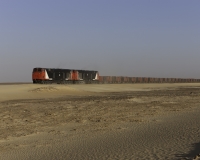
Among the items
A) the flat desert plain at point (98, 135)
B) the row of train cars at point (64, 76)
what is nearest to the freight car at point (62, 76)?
the row of train cars at point (64, 76)

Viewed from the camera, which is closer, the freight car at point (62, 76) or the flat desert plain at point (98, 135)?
the flat desert plain at point (98, 135)

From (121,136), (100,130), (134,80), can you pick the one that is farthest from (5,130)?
(134,80)

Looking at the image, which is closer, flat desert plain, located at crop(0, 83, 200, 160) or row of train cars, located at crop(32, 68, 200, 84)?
flat desert plain, located at crop(0, 83, 200, 160)

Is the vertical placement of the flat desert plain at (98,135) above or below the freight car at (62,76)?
below

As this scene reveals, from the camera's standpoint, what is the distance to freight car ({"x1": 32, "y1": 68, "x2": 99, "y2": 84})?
5907 centimetres

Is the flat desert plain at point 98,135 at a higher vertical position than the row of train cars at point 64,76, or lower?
lower

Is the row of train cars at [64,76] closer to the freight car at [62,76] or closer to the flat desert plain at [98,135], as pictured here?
the freight car at [62,76]

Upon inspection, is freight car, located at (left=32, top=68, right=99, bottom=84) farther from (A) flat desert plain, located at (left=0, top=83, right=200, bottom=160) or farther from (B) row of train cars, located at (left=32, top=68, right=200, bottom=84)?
(A) flat desert plain, located at (left=0, top=83, right=200, bottom=160)

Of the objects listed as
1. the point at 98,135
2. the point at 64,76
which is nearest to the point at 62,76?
the point at 64,76

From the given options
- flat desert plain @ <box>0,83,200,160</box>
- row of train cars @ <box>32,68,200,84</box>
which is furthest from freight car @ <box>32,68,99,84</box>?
flat desert plain @ <box>0,83,200,160</box>

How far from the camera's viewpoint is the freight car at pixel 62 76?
194ft

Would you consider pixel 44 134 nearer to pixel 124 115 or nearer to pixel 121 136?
pixel 121 136

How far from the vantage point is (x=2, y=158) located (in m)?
10.7

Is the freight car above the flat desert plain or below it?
above
